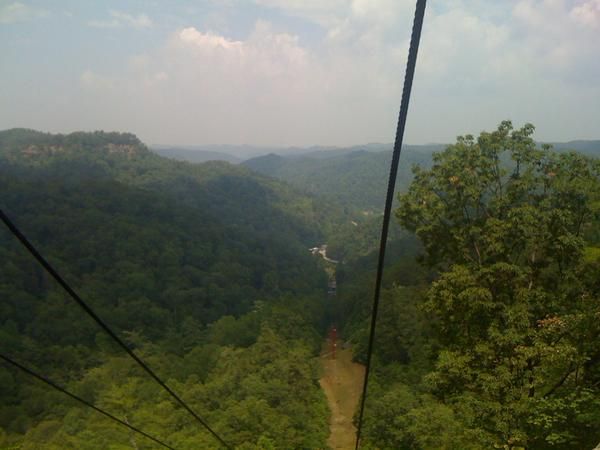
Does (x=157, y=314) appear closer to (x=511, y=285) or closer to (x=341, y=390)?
(x=341, y=390)

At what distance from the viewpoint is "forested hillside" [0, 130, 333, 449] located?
26.3 meters

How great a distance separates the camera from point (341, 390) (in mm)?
35375

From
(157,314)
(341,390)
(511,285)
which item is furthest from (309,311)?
(511,285)

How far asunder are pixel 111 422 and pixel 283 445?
32.6ft

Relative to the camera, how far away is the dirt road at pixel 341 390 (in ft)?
91.2

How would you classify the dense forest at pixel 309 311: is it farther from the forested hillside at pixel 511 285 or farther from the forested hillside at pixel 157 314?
the forested hillside at pixel 157 314

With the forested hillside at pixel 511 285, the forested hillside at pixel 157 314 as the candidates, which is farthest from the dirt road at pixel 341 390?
the forested hillside at pixel 511 285

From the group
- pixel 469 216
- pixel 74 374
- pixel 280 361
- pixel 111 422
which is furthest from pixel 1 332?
pixel 469 216

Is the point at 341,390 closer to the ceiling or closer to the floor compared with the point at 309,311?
closer to the floor

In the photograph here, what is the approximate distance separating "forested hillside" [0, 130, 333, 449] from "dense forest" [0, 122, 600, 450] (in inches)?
8.1

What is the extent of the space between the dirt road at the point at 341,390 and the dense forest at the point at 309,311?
1.31 meters

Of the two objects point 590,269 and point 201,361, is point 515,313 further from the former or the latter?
point 201,361

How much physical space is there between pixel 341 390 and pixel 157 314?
2880 centimetres

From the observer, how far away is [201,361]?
40.5m
